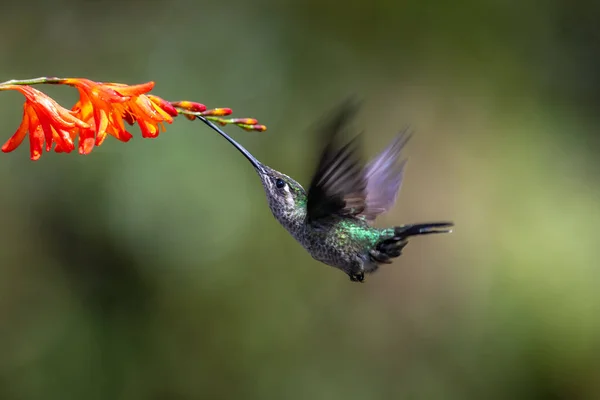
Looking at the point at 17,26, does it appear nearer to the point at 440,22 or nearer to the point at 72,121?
the point at 440,22

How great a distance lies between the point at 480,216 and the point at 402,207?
0.59 m

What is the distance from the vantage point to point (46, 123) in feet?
4.56

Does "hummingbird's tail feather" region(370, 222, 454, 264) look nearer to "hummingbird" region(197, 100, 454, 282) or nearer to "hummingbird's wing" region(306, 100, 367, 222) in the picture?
"hummingbird" region(197, 100, 454, 282)

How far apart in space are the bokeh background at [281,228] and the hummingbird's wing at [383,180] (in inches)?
88.2

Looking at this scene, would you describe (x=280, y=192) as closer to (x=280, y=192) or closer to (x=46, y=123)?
(x=280, y=192)

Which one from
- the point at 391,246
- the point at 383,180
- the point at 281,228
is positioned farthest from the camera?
the point at 281,228

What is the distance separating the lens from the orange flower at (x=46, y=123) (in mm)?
1384

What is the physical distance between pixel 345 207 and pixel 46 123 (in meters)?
0.80

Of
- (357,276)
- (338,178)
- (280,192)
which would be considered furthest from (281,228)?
(338,178)

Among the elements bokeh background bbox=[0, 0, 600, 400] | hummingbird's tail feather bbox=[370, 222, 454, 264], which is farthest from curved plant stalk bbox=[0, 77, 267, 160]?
bokeh background bbox=[0, 0, 600, 400]

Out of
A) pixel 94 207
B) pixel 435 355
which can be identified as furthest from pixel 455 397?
pixel 94 207

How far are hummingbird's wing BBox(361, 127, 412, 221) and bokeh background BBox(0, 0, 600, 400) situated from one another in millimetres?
2240

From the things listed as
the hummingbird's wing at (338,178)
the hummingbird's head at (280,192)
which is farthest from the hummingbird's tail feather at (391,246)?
the hummingbird's head at (280,192)

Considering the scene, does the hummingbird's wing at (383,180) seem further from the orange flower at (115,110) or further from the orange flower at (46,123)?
the orange flower at (46,123)
